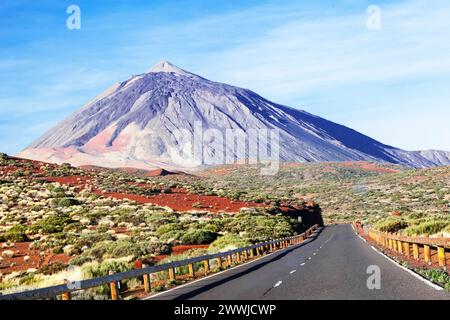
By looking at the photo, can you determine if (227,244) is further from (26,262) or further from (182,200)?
(182,200)

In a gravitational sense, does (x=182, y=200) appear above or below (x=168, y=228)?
above

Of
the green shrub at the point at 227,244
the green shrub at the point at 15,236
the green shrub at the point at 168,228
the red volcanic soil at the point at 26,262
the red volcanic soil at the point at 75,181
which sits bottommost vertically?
the green shrub at the point at 227,244

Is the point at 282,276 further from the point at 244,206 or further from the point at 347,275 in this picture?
the point at 244,206

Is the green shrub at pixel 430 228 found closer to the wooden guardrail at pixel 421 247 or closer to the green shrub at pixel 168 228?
the wooden guardrail at pixel 421 247

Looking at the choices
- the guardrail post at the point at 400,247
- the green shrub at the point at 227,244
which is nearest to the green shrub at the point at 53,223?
the green shrub at the point at 227,244

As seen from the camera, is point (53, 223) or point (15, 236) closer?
point (15, 236)

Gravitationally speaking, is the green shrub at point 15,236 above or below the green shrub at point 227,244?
above

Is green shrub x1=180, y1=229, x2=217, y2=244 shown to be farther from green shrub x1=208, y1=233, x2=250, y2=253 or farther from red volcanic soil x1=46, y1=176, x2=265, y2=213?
red volcanic soil x1=46, y1=176, x2=265, y2=213

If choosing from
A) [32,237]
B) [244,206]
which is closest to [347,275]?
[32,237]

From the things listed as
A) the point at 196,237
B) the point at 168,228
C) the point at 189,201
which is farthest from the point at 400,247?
the point at 189,201

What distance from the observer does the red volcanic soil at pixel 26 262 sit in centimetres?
3002

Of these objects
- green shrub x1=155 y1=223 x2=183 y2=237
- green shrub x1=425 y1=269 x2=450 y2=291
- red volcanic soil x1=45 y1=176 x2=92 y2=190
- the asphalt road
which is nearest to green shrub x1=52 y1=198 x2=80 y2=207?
red volcanic soil x1=45 y1=176 x2=92 y2=190

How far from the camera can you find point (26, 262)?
32094mm

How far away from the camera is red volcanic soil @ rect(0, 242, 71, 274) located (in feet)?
98.5
